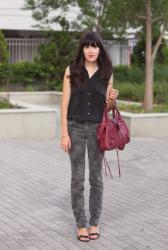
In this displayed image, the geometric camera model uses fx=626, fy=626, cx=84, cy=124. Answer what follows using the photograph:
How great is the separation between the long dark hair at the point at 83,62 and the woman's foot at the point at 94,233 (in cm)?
132

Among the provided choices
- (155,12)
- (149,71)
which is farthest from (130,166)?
(155,12)

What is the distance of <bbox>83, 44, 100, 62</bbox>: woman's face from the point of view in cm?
546

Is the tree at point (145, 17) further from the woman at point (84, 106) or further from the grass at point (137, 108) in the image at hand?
the woman at point (84, 106)

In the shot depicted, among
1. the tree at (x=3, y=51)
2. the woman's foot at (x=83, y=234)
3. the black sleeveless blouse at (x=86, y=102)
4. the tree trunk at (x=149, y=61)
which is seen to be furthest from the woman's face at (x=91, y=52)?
the tree at (x=3, y=51)

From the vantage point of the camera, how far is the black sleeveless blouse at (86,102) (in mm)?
5500

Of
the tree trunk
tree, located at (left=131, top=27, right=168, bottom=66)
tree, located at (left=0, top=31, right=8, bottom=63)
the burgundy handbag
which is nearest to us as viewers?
the burgundy handbag

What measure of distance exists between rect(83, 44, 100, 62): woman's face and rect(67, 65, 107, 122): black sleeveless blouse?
129mm

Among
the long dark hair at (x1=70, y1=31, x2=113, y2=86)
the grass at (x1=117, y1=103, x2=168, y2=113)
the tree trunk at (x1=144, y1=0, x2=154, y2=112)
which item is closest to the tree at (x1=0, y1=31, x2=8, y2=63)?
the grass at (x1=117, y1=103, x2=168, y2=113)

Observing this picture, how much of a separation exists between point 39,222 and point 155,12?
379 inches

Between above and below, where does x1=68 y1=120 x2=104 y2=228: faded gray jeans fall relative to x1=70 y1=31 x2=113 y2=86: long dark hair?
below

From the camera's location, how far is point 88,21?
1973 centimetres

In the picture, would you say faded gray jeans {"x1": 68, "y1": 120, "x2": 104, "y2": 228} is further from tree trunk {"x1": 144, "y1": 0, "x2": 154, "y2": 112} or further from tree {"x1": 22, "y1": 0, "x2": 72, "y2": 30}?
tree {"x1": 22, "y1": 0, "x2": 72, "y2": 30}

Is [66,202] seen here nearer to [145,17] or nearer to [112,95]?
[112,95]

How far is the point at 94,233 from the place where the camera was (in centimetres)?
568
